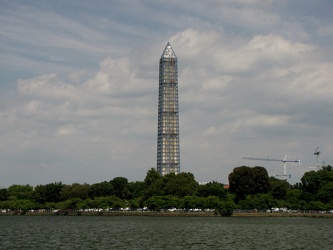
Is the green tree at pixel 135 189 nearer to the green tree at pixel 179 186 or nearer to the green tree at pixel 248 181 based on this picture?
the green tree at pixel 179 186

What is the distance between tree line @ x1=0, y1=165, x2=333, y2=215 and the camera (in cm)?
14650

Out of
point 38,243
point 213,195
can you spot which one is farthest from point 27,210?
point 38,243

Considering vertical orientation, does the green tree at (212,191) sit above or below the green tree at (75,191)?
below

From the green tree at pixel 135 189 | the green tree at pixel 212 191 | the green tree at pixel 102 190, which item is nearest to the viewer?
the green tree at pixel 212 191

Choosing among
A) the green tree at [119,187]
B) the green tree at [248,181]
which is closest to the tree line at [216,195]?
the green tree at [248,181]

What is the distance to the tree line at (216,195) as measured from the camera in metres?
146

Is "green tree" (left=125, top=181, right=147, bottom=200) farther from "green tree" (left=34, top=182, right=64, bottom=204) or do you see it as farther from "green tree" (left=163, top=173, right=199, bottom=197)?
"green tree" (left=34, top=182, right=64, bottom=204)

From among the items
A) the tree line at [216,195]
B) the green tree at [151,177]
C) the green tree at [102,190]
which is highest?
the green tree at [151,177]

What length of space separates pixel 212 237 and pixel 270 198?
7683 centimetres

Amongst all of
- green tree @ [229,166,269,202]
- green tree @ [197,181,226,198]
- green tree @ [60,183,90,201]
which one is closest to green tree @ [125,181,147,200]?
green tree @ [60,183,90,201]

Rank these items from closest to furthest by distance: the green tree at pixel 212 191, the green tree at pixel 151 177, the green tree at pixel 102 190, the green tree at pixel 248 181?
the green tree at pixel 248 181 < the green tree at pixel 212 191 < the green tree at pixel 102 190 < the green tree at pixel 151 177

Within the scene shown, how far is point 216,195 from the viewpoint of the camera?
6275 inches

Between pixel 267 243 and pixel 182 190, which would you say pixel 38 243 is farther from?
pixel 182 190

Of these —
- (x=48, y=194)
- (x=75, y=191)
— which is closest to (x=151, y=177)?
(x=75, y=191)
